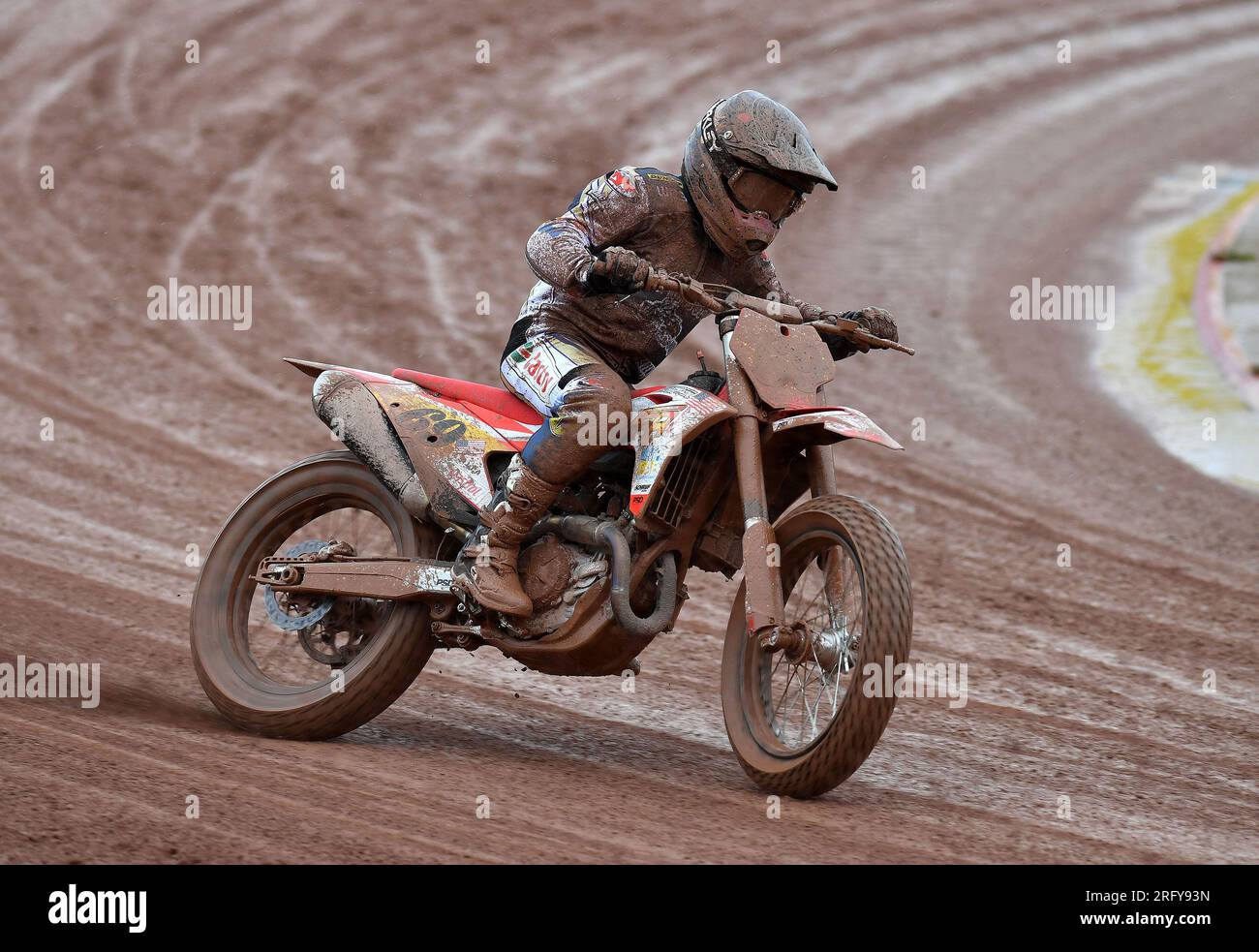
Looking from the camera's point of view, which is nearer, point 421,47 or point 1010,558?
point 1010,558

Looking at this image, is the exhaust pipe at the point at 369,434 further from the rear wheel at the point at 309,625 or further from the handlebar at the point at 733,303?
the handlebar at the point at 733,303

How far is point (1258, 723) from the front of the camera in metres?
6.96

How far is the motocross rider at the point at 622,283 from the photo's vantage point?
18.6 feet

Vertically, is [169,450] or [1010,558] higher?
[169,450]

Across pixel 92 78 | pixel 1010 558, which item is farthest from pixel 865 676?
pixel 92 78

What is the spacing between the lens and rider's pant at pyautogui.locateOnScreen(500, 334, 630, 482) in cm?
567

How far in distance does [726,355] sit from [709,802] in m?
1.57

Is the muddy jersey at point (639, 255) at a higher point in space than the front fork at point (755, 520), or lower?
higher

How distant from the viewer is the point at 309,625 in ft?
20.7

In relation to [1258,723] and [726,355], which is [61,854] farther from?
[1258,723]
